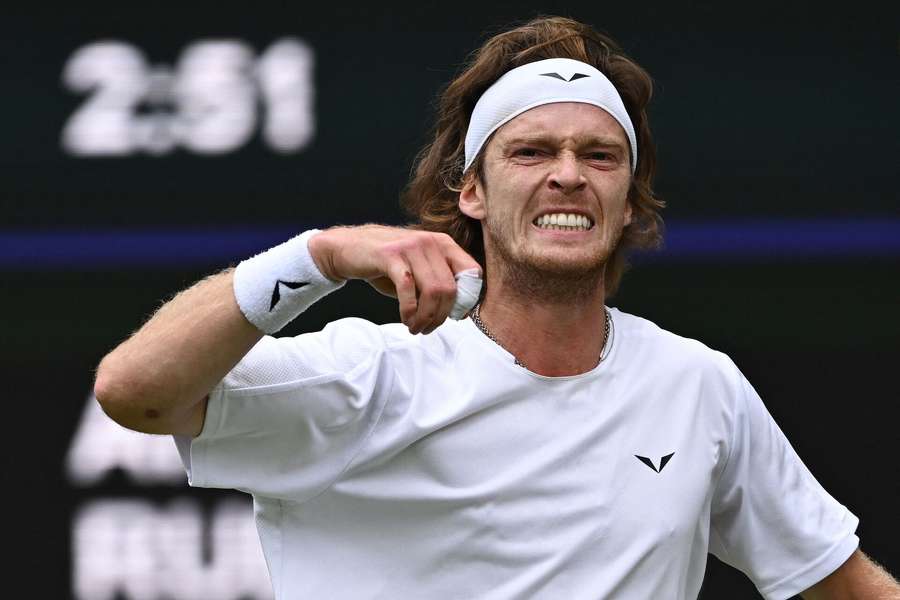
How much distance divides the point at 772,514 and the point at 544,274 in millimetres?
566

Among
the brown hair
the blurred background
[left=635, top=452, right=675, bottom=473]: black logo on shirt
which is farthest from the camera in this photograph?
the blurred background

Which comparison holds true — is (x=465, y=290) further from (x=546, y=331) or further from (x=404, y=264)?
(x=546, y=331)

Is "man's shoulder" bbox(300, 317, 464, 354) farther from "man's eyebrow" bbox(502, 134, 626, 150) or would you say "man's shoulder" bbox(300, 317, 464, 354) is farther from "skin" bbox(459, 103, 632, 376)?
"man's eyebrow" bbox(502, 134, 626, 150)

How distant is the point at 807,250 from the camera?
4.10 meters

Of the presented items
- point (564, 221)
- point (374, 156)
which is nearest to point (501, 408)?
point (564, 221)

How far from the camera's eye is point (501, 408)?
2.91 meters

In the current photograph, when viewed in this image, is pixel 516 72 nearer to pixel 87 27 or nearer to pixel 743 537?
pixel 743 537

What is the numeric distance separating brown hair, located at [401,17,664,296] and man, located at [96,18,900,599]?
1cm

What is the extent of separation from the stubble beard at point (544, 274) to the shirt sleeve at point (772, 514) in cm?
30

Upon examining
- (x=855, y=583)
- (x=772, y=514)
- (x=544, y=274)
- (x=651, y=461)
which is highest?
(x=544, y=274)

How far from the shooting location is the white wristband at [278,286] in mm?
Answer: 2496

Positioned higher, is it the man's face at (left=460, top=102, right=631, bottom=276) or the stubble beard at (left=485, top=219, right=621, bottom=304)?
the man's face at (left=460, top=102, right=631, bottom=276)

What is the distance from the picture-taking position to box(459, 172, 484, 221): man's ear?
3.22 m

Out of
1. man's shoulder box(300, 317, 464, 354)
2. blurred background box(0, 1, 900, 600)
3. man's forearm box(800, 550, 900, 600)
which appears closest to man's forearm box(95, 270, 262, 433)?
man's shoulder box(300, 317, 464, 354)
